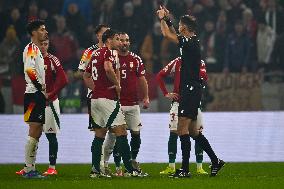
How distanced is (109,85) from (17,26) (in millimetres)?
→ 9319

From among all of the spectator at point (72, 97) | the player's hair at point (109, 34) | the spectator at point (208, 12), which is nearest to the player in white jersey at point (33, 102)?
the player's hair at point (109, 34)

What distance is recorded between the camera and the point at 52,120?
1339 centimetres

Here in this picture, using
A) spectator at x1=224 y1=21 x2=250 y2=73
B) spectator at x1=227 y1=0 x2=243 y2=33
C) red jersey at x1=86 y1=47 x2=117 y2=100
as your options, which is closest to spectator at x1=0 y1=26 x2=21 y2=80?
spectator at x1=224 y1=21 x2=250 y2=73

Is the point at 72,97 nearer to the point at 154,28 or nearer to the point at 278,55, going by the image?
the point at 154,28

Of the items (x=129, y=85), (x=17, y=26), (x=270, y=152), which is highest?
(x=17, y=26)

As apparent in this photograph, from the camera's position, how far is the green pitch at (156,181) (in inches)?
412

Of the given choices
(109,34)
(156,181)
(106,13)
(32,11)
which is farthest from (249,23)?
(156,181)

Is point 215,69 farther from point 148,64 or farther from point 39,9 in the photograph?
point 39,9

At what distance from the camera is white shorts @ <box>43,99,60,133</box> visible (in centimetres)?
1334

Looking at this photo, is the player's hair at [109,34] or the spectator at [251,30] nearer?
the player's hair at [109,34]

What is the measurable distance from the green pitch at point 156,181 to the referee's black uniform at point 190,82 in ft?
3.04

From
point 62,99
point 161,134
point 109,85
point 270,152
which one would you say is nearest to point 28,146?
point 109,85

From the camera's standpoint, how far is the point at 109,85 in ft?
39.4

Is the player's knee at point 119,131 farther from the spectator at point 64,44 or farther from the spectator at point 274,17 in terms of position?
the spectator at point 274,17
